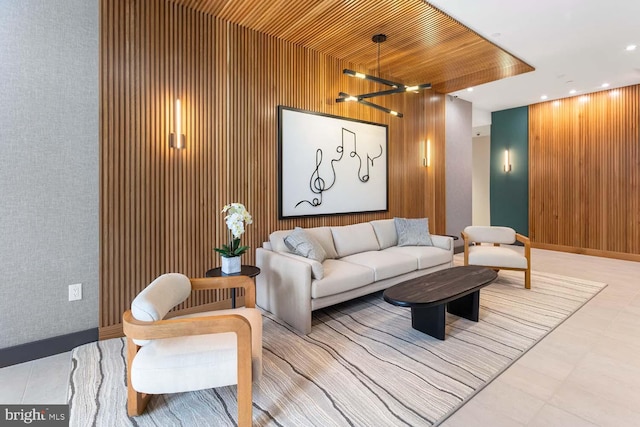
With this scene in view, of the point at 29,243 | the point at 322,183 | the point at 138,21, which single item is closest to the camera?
the point at 29,243

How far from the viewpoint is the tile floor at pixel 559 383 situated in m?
1.81

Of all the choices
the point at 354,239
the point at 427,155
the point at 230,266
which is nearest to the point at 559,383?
the point at 354,239

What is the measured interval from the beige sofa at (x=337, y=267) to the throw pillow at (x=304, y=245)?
0.25ft

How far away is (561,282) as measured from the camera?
14.3 ft

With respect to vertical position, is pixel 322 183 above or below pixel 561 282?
above

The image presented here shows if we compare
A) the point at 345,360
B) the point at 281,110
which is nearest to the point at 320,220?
the point at 281,110

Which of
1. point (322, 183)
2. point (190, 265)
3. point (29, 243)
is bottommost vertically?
point (190, 265)

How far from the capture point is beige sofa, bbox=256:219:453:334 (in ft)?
9.55

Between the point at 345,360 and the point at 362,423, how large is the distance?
0.67 m

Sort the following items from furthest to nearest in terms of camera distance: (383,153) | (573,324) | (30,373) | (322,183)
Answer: (383,153)
(322,183)
(573,324)
(30,373)

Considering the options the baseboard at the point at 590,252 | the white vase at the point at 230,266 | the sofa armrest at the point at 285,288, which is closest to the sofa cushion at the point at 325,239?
the sofa armrest at the point at 285,288

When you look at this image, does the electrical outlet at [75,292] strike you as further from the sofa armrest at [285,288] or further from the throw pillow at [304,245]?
the throw pillow at [304,245]

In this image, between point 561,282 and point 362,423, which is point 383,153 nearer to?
point 561,282

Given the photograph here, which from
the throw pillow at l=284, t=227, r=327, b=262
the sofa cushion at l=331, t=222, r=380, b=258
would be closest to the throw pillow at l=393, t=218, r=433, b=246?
the sofa cushion at l=331, t=222, r=380, b=258
